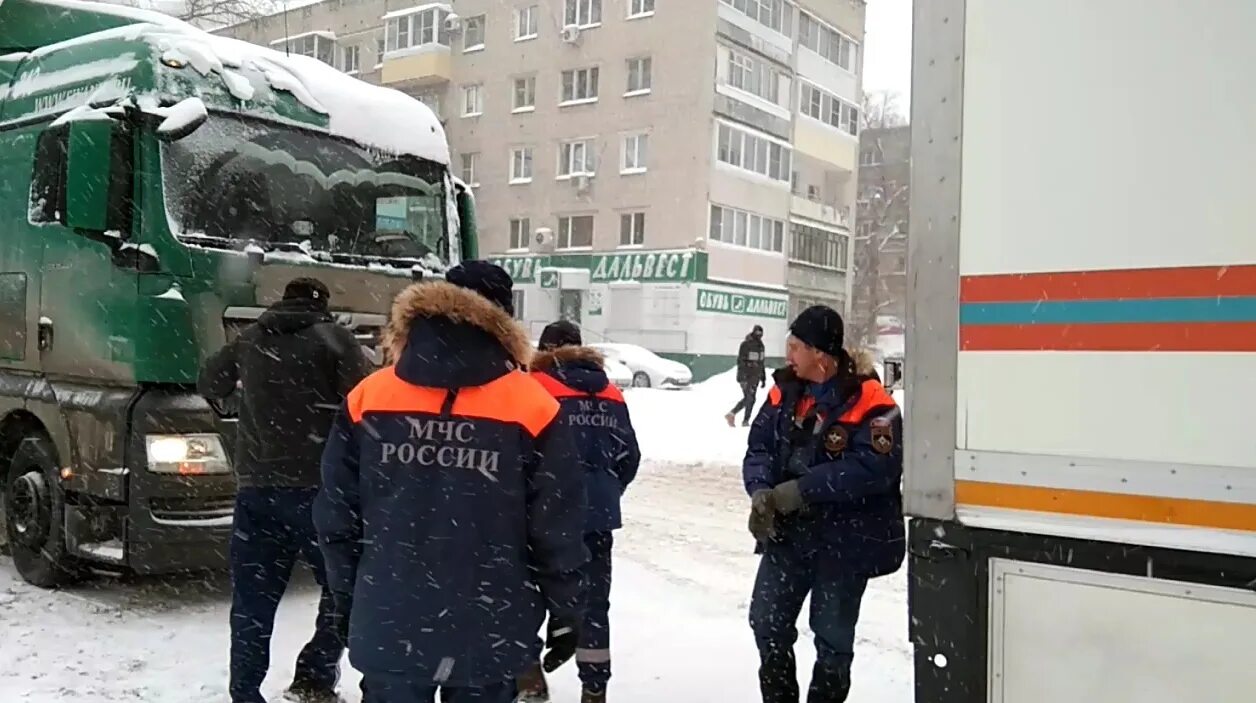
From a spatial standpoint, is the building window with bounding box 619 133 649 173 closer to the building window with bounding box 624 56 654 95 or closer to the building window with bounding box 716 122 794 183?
the building window with bounding box 624 56 654 95

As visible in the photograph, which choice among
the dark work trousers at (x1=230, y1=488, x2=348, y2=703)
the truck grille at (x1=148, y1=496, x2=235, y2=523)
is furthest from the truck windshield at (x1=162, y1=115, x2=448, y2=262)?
the dark work trousers at (x1=230, y1=488, x2=348, y2=703)

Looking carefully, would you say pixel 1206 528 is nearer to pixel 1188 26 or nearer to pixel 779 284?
pixel 1188 26

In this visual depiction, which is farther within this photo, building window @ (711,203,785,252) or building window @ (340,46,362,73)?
building window @ (340,46,362,73)

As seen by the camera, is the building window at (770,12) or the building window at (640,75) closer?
the building window at (640,75)

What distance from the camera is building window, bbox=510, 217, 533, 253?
3794 centimetres

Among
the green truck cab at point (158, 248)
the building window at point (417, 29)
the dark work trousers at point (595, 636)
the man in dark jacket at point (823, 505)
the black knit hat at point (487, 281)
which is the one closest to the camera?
the black knit hat at point (487, 281)

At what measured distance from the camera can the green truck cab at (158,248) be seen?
556cm

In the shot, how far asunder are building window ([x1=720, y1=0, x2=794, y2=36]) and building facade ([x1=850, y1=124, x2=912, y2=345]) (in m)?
12.4

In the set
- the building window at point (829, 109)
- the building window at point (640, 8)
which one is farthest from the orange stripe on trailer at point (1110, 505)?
the building window at point (829, 109)

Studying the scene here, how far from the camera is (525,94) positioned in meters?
38.4

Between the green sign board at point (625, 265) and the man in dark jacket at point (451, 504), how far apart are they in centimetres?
3026

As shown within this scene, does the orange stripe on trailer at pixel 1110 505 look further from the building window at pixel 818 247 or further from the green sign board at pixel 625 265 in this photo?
the building window at pixel 818 247

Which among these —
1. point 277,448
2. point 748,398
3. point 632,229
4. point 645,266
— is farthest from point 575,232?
point 277,448

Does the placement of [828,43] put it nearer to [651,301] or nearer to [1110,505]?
[651,301]
